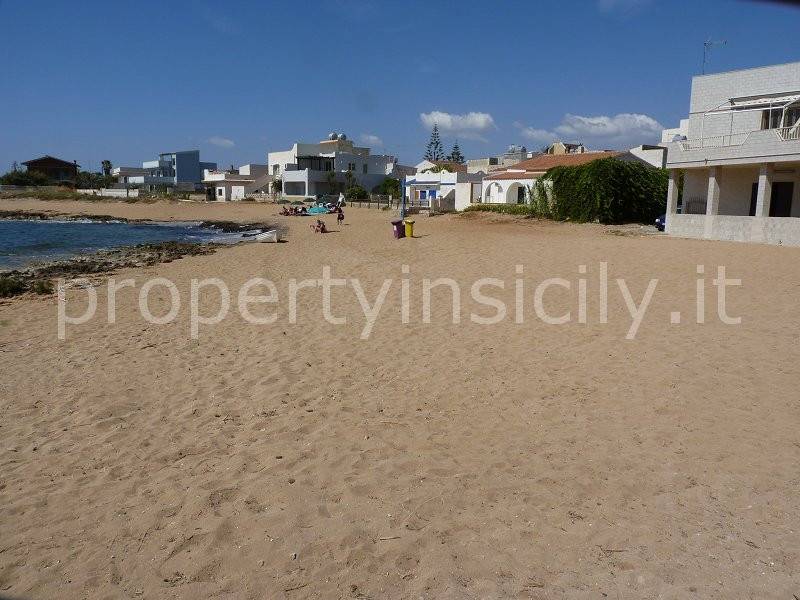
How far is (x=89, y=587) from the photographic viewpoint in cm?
332

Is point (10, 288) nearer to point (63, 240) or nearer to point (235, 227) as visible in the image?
point (63, 240)

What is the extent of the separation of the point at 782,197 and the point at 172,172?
96.2 metres

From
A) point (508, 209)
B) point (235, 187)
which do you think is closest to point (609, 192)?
point (508, 209)

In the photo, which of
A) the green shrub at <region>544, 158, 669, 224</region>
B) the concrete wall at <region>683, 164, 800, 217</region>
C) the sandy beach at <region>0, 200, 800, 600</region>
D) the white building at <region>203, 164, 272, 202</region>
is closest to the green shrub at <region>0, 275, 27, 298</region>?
the sandy beach at <region>0, 200, 800, 600</region>

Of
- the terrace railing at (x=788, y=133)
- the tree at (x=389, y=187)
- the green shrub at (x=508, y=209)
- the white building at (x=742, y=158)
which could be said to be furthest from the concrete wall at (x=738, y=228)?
the tree at (x=389, y=187)

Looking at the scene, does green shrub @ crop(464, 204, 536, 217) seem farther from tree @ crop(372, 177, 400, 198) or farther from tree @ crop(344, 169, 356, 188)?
tree @ crop(344, 169, 356, 188)

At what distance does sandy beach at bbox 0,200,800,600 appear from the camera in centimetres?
340

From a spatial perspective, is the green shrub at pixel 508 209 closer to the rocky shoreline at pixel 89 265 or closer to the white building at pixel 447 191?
the white building at pixel 447 191

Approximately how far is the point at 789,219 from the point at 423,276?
46.2ft

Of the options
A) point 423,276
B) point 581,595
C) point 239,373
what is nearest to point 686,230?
point 423,276

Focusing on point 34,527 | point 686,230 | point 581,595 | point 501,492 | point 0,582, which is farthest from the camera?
point 686,230

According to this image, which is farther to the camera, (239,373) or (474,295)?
(474,295)

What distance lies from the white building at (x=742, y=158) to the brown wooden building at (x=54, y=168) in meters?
97.2

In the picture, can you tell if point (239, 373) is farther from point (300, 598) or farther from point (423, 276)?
point (423, 276)
